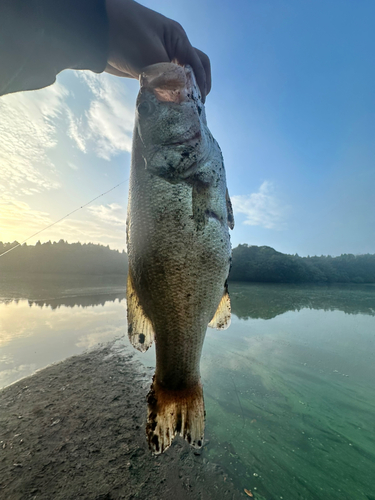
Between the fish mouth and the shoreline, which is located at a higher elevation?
the fish mouth

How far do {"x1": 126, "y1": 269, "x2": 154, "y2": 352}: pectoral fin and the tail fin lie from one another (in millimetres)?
337

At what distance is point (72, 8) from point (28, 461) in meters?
5.11

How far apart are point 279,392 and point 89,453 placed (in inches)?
158

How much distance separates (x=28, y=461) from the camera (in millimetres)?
3250

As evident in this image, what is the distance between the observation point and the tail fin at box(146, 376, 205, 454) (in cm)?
160

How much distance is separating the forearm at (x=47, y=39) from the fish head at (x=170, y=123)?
0.42 m

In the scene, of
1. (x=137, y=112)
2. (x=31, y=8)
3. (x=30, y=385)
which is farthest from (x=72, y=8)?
(x=30, y=385)

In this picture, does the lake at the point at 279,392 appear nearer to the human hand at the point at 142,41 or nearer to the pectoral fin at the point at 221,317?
the pectoral fin at the point at 221,317

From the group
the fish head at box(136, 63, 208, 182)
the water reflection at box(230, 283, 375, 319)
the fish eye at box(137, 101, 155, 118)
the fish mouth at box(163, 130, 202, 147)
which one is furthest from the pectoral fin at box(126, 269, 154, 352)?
the water reflection at box(230, 283, 375, 319)

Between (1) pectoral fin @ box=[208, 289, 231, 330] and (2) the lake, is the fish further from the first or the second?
(2) the lake

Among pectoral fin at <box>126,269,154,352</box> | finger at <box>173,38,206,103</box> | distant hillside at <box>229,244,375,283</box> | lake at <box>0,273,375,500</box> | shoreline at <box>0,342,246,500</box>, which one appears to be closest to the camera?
pectoral fin at <box>126,269,154,352</box>

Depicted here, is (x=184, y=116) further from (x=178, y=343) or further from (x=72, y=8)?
(x=178, y=343)

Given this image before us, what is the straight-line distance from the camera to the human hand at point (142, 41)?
1.73 m

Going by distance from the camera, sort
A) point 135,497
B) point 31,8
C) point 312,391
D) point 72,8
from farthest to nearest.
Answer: point 312,391, point 135,497, point 72,8, point 31,8
